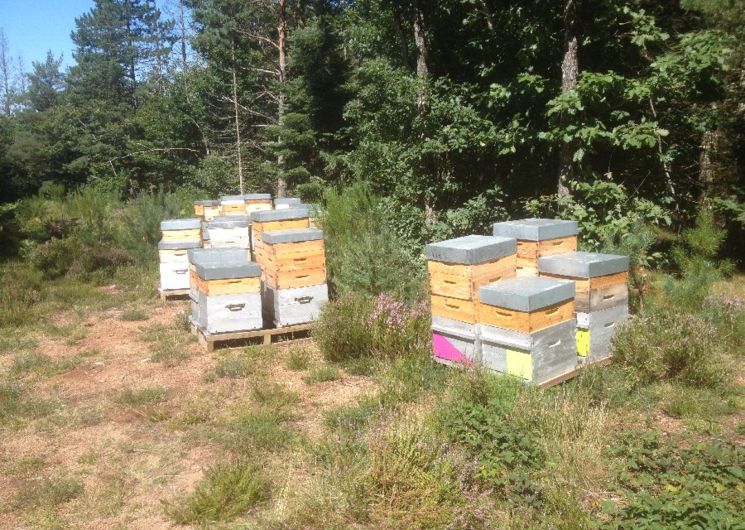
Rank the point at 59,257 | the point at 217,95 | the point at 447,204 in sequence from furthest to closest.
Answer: the point at 217,95
the point at 59,257
the point at 447,204

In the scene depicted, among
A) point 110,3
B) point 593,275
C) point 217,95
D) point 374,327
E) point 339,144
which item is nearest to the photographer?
point 593,275

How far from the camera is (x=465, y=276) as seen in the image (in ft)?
17.6

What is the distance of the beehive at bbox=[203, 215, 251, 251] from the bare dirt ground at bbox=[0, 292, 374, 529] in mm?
2093

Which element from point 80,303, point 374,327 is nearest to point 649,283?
point 374,327

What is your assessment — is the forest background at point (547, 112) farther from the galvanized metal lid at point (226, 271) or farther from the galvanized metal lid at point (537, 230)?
the galvanized metal lid at point (226, 271)

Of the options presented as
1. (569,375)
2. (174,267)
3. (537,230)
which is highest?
(537,230)

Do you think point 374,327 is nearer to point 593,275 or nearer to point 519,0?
point 593,275

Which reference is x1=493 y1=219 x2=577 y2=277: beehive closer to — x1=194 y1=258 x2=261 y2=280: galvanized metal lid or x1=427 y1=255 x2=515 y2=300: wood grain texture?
x1=427 y1=255 x2=515 y2=300: wood grain texture

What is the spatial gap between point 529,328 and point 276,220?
4653 millimetres

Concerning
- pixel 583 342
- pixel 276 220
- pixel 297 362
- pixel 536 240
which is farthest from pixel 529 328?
pixel 276 220

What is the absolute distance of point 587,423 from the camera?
415 centimetres

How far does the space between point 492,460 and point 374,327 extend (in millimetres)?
2628

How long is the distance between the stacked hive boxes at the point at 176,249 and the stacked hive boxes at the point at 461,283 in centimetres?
520

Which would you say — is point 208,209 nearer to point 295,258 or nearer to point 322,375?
point 295,258
